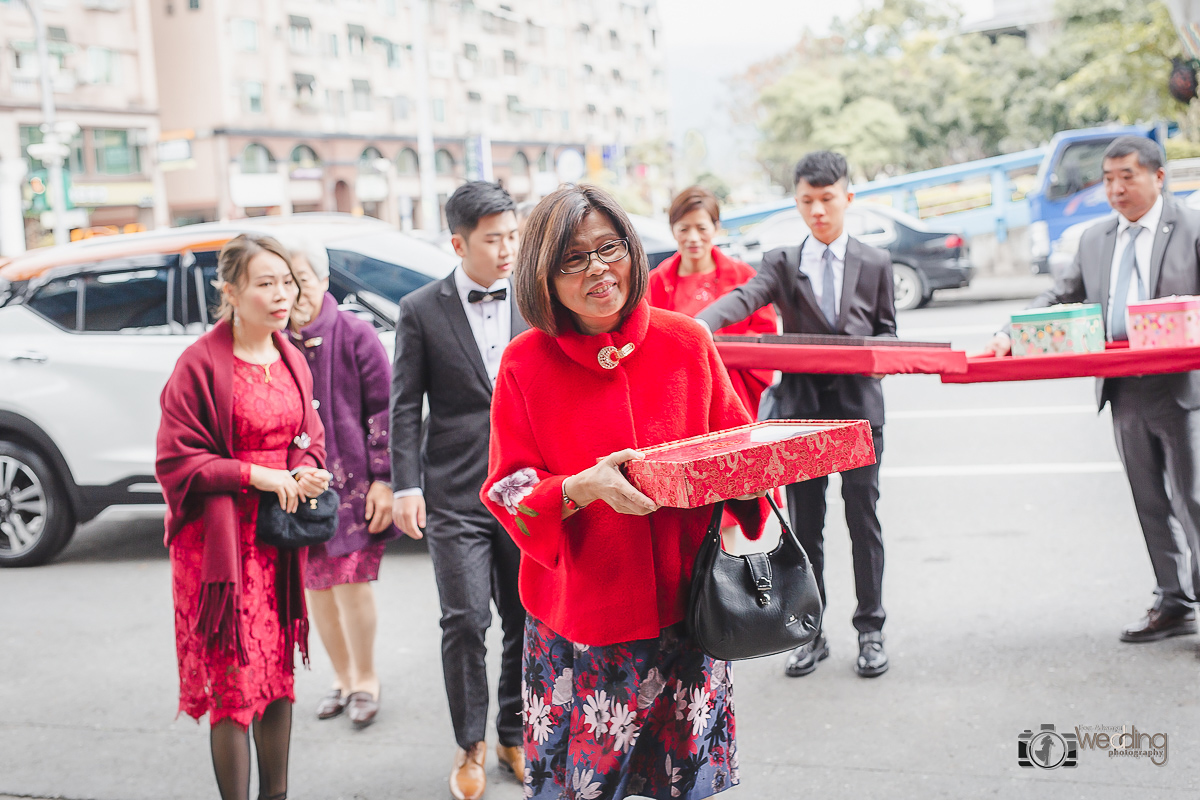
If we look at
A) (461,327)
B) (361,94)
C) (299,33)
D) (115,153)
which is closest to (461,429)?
(461,327)

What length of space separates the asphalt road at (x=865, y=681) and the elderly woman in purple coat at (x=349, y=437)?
0.46 m

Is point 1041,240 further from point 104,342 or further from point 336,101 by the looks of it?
point 336,101

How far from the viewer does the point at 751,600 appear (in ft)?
8.25

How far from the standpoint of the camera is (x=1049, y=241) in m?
19.2

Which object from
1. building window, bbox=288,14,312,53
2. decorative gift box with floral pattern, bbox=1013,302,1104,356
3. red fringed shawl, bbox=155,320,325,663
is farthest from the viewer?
building window, bbox=288,14,312,53

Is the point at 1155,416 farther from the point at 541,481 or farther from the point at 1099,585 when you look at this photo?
the point at 541,481

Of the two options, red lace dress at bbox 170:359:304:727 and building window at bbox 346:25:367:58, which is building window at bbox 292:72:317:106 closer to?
building window at bbox 346:25:367:58

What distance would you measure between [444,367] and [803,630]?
5.96 feet

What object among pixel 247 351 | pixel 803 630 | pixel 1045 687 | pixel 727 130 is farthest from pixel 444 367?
pixel 727 130

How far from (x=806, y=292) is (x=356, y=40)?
5041 centimetres

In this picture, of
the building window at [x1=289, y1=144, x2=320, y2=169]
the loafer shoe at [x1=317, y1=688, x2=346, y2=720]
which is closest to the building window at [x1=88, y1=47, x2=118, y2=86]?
the building window at [x1=289, y1=144, x2=320, y2=169]

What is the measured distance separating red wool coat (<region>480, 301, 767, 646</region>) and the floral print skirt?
0.08 meters

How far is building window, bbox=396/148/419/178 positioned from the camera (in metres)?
55.1

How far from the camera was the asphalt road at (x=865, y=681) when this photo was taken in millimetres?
3953
